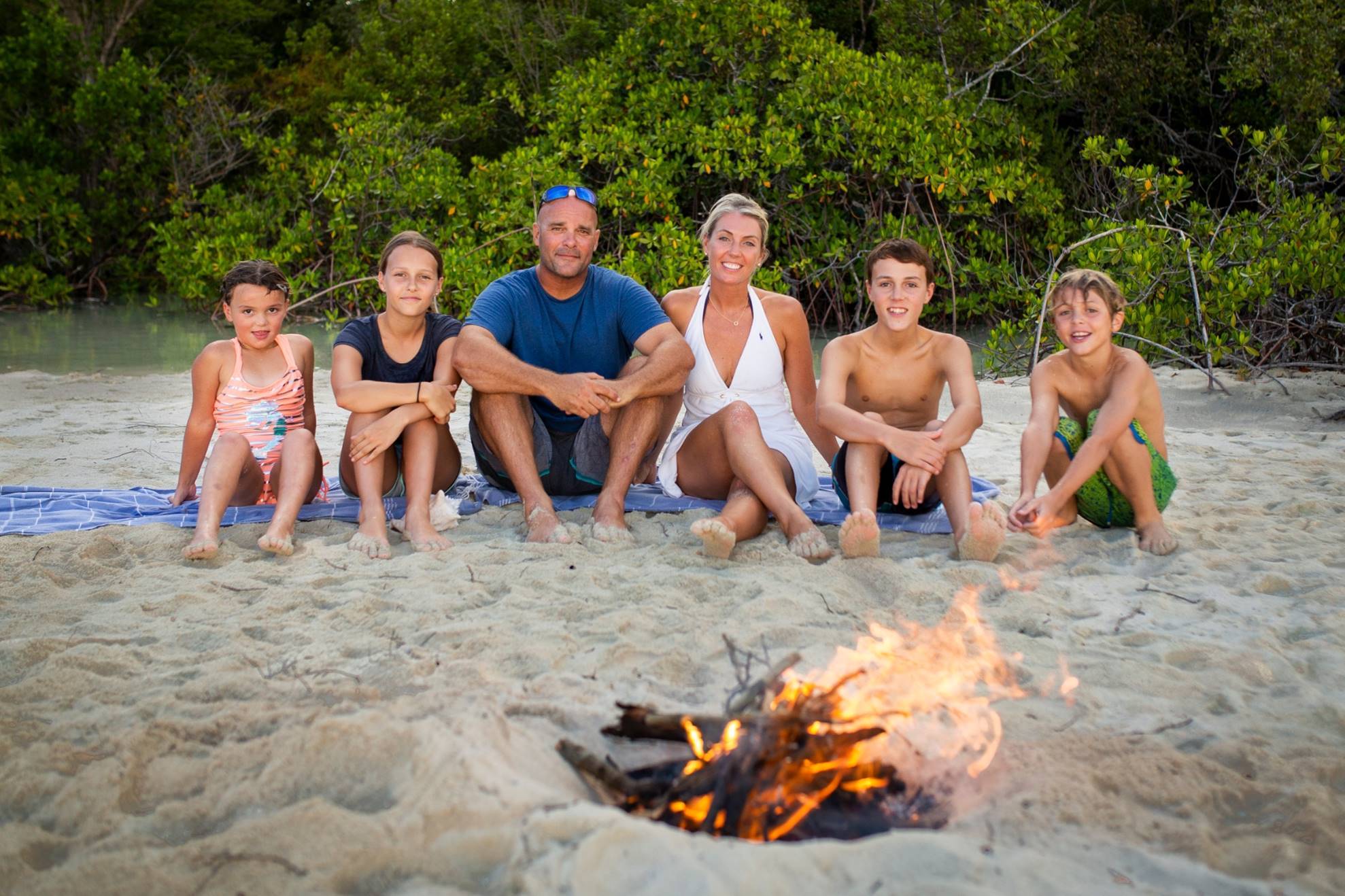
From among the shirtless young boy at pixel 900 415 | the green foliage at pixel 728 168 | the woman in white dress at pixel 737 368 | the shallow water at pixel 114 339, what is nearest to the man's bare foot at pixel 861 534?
the shirtless young boy at pixel 900 415

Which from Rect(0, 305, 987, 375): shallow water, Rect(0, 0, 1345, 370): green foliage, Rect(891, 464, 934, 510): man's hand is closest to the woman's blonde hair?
Rect(891, 464, 934, 510): man's hand

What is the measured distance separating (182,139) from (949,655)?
14.3m

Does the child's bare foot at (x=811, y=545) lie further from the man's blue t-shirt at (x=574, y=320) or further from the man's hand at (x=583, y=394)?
the man's blue t-shirt at (x=574, y=320)

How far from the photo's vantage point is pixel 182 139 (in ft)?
45.4

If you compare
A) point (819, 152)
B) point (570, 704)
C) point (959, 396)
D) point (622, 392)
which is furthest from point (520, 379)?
point (819, 152)

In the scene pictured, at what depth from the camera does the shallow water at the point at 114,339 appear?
8.46m

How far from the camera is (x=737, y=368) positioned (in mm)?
4059

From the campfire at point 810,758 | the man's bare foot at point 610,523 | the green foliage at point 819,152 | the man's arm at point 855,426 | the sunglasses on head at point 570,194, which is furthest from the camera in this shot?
the green foliage at point 819,152

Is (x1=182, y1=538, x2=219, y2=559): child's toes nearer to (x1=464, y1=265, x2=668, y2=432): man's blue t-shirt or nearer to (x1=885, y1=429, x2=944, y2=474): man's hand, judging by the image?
(x1=464, y1=265, x2=668, y2=432): man's blue t-shirt

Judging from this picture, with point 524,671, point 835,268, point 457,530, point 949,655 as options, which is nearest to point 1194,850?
point 949,655

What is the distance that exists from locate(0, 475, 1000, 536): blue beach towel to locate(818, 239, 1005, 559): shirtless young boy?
134mm

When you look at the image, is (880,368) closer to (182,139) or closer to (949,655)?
(949,655)

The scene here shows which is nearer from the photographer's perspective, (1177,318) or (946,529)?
(946,529)

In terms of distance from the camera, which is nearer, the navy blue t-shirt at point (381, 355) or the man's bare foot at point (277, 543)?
the man's bare foot at point (277, 543)
